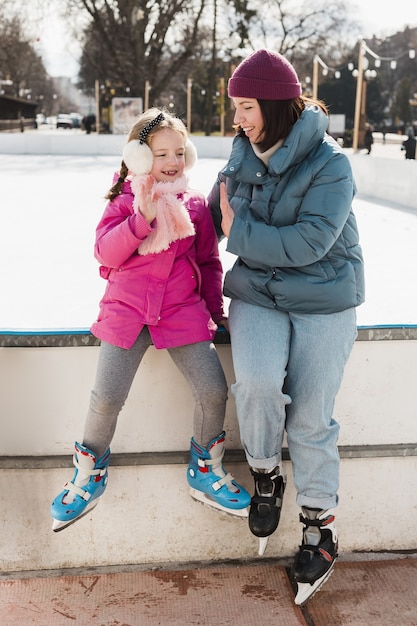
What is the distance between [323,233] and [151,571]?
106 centimetres

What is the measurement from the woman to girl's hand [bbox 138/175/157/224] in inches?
6.8

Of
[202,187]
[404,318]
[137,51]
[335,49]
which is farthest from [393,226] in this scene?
[335,49]

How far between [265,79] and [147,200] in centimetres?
41

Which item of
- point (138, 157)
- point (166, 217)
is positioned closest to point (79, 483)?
point (166, 217)

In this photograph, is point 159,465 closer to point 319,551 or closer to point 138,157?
point 319,551

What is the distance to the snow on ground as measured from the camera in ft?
9.89

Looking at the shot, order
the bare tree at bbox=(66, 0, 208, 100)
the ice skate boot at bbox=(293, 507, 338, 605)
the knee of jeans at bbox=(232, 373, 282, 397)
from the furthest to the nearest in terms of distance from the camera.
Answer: the bare tree at bbox=(66, 0, 208, 100)
the ice skate boot at bbox=(293, 507, 338, 605)
the knee of jeans at bbox=(232, 373, 282, 397)

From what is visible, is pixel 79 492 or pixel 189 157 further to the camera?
pixel 189 157

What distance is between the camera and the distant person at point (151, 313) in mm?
1804

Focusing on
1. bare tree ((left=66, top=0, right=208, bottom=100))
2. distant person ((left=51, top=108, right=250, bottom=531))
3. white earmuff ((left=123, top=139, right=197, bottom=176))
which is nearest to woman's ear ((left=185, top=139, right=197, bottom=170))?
distant person ((left=51, top=108, right=250, bottom=531))

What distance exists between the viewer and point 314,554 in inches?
71.7

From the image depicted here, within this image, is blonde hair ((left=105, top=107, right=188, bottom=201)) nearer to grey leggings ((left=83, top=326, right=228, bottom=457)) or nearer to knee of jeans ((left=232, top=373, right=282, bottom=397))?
grey leggings ((left=83, top=326, right=228, bottom=457))

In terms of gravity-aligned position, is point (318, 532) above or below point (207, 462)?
below

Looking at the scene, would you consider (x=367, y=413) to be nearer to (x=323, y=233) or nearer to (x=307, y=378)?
(x=307, y=378)
